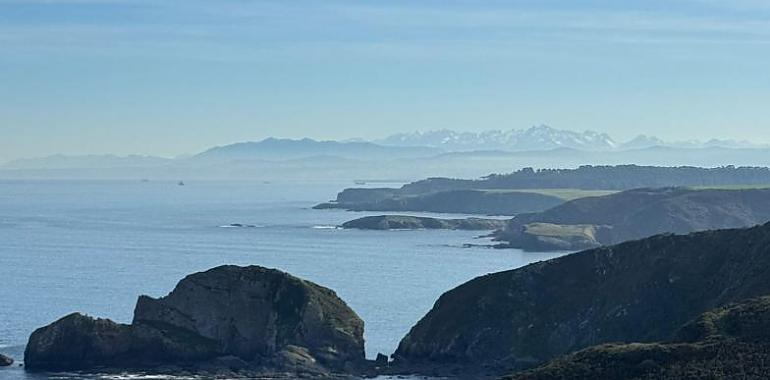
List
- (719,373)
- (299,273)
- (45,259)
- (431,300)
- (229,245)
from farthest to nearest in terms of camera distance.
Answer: (229,245) → (45,259) → (299,273) → (431,300) → (719,373)

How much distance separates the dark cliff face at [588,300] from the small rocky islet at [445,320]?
0.26 feet

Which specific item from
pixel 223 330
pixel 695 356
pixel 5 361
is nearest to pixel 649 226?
pixel 223 330

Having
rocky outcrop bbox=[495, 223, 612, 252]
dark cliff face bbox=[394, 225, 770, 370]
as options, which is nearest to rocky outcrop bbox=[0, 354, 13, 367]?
dark cliff face bbox=[394, 225, 770, 370]

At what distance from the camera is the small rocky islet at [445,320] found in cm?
8250

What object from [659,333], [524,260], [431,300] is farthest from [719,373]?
[524,260]

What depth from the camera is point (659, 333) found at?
80.5 metres

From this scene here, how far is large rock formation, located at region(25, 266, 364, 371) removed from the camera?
8294 cm

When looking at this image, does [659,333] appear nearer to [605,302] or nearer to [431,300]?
[605,302]

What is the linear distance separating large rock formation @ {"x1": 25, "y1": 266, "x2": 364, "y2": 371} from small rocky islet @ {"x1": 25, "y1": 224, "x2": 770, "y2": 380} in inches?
2.3

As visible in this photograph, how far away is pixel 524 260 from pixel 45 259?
49237 mm

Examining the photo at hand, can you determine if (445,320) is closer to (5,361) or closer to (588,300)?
(588,300)

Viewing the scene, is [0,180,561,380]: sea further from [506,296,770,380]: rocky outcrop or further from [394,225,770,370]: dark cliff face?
Result: [506,296,770,380]: rocky outcrop

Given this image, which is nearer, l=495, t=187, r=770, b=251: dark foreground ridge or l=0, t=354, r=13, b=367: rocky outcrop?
l=0, t=354, r=13, b=367: rocky outcrop

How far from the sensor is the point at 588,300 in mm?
87562
